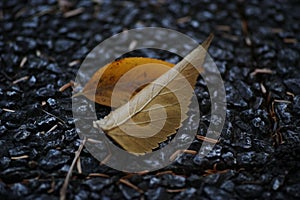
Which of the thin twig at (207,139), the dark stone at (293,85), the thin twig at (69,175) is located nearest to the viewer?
the thin twig at (69,175)

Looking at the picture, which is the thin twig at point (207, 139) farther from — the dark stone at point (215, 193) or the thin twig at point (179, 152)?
the dark stone at point (215, 193)

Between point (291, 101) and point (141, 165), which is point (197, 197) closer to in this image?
point (141, 165)

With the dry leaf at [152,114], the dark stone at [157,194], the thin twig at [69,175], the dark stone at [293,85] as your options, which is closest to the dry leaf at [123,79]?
the dry leaf at [152,114]

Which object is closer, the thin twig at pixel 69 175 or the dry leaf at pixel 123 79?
the thin twig at pixel 69 175

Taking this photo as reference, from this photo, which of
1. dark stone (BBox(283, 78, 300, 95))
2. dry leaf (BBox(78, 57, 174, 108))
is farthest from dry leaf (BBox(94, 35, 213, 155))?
dark stone (BBox(283, 78, 300, 95))

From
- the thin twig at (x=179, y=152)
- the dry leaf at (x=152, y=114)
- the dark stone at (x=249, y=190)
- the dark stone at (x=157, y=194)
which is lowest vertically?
the dark stone at (x=249, y=190)
